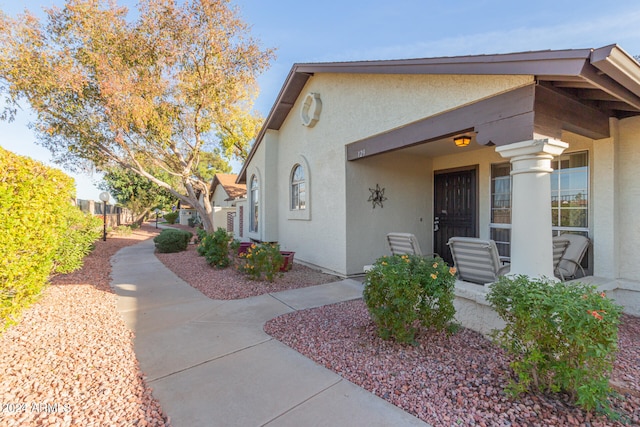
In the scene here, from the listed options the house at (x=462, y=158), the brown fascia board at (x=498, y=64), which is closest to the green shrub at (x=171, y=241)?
the house at (x=462, y=158)

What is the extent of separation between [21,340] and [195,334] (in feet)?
6.46

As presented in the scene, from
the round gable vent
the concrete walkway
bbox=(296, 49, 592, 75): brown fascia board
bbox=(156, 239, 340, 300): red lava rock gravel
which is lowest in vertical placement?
the concrete walkway

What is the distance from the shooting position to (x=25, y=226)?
342 cm

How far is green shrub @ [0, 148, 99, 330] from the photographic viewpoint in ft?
10.4

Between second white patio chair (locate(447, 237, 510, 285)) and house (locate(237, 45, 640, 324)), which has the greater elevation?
house (locate(237, 45, 640, 324))

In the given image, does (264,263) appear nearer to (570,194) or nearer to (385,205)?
(385,205)

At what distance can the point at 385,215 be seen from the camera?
24.3 ft

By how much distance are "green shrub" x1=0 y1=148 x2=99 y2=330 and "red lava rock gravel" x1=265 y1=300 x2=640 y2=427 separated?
2.99 meters

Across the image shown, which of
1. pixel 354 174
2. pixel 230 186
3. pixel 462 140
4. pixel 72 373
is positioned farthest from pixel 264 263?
pixel 230 186

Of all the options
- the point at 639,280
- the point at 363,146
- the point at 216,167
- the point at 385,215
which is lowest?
the point at 639,280

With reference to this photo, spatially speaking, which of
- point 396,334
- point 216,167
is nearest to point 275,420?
point 396,334

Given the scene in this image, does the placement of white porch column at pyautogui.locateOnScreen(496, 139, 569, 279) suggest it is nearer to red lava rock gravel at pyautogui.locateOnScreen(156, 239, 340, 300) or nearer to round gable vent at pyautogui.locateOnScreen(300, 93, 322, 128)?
red lava rock gravel at pyautogui.locateOnScreen(156, 239, 340, 300)

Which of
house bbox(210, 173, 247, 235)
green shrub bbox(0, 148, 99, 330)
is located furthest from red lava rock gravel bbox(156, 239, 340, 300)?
house bbox(210, 173, 247, 235)

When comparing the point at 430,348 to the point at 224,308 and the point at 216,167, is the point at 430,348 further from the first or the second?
the point at 216,167
